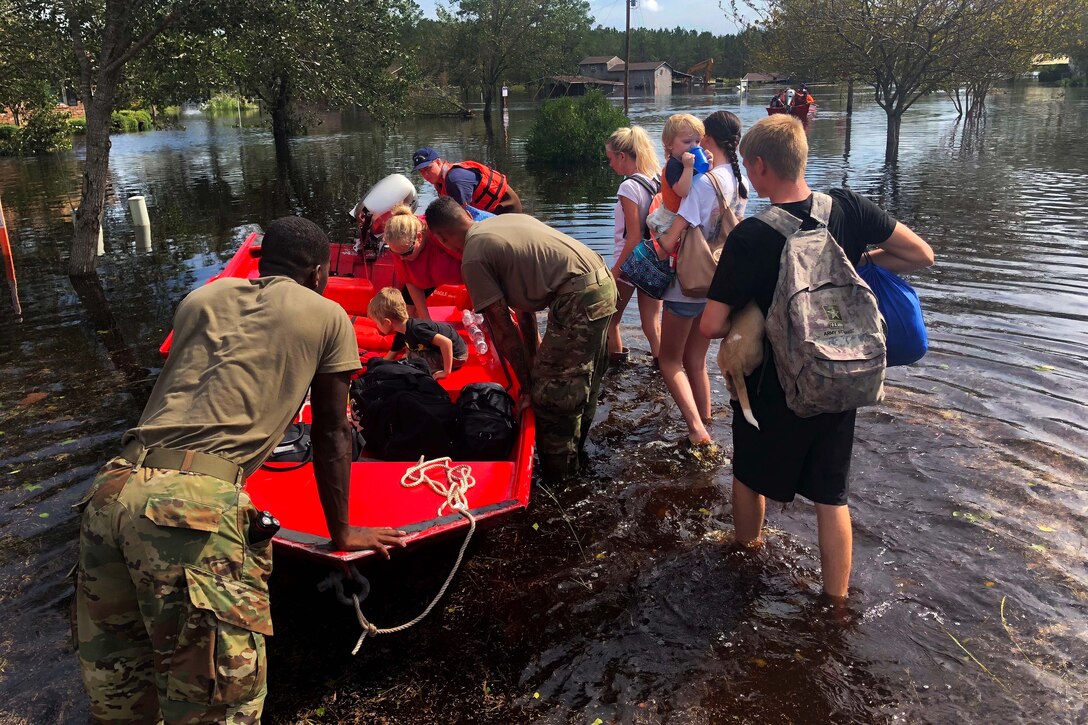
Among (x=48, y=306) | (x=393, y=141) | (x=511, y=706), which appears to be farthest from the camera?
(x=393, y=141)

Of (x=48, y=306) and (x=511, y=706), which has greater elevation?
(x=48, y=306)

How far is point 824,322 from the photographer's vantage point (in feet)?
9.84

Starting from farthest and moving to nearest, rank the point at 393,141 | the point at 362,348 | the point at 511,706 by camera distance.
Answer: the point at 393,141 → the point at 362,348 → the point at 511,706

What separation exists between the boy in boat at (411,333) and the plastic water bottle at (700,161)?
2.20 metres

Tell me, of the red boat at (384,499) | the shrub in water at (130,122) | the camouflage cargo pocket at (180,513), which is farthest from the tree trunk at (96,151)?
A: the shrub in water at (130,122)

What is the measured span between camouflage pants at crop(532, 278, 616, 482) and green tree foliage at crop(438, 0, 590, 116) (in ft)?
163

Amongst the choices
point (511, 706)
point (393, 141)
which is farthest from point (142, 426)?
point (393, 141)

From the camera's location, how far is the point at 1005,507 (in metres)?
4.49

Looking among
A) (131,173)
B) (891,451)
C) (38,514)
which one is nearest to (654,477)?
(891,451)

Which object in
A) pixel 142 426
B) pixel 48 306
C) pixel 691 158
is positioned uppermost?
pixel 691 158

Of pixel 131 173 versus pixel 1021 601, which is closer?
pixel 1021 601

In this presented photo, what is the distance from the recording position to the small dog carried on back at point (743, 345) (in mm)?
3174

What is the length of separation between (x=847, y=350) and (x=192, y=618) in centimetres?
250

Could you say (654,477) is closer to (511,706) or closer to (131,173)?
(511,706)
